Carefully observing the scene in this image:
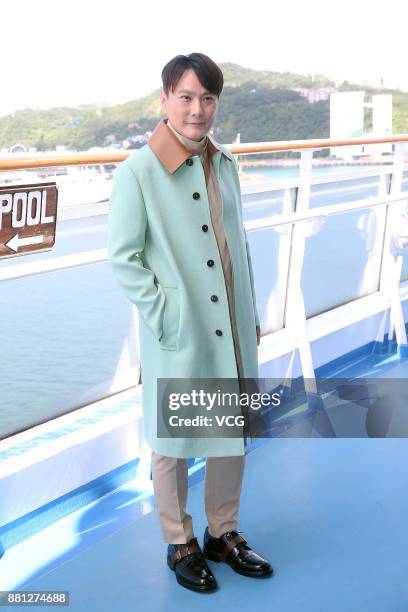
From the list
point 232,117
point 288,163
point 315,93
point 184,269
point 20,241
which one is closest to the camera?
point 184,269

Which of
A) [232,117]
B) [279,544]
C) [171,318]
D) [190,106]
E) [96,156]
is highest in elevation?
[232,117]

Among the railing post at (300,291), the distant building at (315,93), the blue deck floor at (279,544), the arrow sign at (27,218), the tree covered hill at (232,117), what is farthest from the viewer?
the distant building at (315,93)

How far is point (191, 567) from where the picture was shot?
7.17ft

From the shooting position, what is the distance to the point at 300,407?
11.9ft

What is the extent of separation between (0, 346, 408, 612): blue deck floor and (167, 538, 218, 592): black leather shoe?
1.0 inches

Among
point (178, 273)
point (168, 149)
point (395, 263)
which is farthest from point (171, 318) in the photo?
point (395, 263)

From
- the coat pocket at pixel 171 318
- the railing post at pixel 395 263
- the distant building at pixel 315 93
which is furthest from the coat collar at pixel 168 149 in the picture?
the distant building at pixel 315 93

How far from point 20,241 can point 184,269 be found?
1.63 ft

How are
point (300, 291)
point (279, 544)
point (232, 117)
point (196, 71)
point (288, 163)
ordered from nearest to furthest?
point (196, 71)
point (279, 544)
point (300, 291)
point (288, 163)
point (232, 117)

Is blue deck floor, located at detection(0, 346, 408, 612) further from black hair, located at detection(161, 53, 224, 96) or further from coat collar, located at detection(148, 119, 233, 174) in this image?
black hair, located at detection(161, 53, 224, 96)

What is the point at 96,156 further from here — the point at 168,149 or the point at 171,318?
the point at 171,318

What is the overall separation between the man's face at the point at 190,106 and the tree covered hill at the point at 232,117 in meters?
39.1

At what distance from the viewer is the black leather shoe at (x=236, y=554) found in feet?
7.33

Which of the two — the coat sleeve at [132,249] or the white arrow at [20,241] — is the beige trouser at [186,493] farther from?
the white arrow at [20,241]
